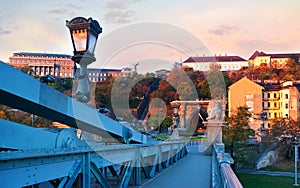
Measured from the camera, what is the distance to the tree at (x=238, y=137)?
30.5 metres

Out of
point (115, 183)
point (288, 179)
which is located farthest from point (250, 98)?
point (115, 183)

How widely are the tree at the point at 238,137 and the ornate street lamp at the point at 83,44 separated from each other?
26.1 m

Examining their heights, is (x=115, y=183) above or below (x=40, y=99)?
below

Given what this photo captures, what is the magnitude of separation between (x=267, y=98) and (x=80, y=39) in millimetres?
83214

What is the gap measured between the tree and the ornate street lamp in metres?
26.1

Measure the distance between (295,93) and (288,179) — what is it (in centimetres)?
5288

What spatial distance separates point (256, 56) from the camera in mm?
135000

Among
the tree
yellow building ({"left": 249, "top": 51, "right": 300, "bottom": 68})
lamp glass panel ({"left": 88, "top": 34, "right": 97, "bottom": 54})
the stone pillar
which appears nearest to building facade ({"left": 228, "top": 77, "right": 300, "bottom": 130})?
yellow building ({"left": 249, "top": 51, "right": 300, "bottom": 68})

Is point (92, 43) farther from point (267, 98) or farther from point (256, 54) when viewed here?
point (256, 54)

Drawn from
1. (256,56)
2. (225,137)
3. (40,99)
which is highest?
(256,56)

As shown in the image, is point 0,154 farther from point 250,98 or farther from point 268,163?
point 250,98

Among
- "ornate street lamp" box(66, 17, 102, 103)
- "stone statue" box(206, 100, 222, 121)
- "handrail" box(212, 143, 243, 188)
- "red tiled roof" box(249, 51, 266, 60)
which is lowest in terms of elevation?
"handrail" box(212, 143, 243, 188)

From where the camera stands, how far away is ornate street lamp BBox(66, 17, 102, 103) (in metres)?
5.45

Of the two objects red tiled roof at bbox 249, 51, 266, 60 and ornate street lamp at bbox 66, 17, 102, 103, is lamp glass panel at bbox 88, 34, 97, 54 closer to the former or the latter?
ornate street lamp at bbox 66, 17, 102, 103
